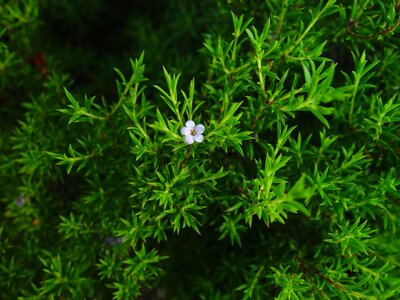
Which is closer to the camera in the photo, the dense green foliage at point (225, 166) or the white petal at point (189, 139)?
the white petal at point (189, 139)

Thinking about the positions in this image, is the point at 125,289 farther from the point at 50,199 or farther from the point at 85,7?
the point at 85,7

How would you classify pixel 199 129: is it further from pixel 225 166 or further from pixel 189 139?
pixel 225 166

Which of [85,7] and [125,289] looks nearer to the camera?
[125,289]

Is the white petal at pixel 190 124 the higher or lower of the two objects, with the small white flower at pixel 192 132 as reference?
higher

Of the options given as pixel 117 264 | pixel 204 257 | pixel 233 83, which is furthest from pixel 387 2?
pixel 117 264

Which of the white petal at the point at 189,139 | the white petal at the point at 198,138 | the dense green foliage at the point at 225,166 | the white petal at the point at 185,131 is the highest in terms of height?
the white petal at the point at 185,131

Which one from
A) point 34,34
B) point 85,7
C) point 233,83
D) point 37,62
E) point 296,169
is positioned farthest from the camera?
point 85,7

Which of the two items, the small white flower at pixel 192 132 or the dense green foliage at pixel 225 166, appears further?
the dense green foliage at pixel 225 166
